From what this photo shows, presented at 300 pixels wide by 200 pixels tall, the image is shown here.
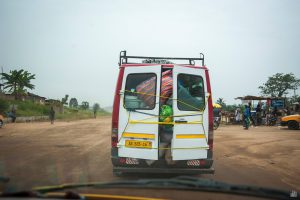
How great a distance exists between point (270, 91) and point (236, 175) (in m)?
73.5

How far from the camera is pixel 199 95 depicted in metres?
6.21

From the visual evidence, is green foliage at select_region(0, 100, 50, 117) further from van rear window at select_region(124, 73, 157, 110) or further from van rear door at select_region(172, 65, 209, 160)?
van rear door at select_region(172, 65, 209, 160)

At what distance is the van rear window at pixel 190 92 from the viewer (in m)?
6.11

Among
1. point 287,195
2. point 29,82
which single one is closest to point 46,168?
point 287,195

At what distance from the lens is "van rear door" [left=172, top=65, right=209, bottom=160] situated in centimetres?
596

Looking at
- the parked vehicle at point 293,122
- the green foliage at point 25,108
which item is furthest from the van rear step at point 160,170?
the green foliage at point 25,108

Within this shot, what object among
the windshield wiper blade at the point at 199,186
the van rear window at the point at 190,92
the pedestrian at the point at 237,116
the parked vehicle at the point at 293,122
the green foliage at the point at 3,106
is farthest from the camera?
the green foliage at the point at 3,106

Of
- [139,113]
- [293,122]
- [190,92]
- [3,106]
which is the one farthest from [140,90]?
[3,106]

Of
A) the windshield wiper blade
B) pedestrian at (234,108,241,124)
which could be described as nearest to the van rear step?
the windshield wiper blade

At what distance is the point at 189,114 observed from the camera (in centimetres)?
606

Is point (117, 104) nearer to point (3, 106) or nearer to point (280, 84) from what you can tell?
point (3, 106)

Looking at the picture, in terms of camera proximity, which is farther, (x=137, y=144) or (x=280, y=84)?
(x=280, y=84)

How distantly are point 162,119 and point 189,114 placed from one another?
572mm

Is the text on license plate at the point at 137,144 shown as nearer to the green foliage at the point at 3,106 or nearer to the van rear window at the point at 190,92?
the van rear window at the point at 190,92
